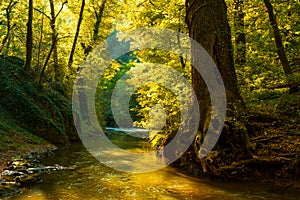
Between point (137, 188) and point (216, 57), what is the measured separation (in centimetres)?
405

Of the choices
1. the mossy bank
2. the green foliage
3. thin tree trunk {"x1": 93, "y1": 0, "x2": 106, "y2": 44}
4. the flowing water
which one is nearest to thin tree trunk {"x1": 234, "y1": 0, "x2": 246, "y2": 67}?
the flowing water

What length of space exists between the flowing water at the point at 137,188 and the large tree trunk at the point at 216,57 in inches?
36.9

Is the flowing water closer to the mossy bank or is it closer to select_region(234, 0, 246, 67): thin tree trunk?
select_region(234, 0, 246, 67): thin tree trunk

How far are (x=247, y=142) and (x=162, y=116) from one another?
201 inches

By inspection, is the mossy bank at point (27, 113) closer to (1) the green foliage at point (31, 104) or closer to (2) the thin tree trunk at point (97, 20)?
(1) the green foliage at point (31, 104)

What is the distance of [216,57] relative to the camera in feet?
27.0

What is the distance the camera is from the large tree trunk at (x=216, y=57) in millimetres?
7746

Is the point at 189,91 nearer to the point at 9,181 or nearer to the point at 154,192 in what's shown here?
the point at 154,192

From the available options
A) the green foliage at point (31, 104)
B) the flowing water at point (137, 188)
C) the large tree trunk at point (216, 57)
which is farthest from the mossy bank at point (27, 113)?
the large tree trunk at point (216, 57)

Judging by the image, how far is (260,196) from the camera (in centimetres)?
616

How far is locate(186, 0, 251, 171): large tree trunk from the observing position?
25.4ft

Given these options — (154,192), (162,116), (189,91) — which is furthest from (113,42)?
(154,192)

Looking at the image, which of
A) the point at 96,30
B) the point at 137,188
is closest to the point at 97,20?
the point at 96,30

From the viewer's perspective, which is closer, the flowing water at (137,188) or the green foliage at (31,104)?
the flowing water at (137,188)
